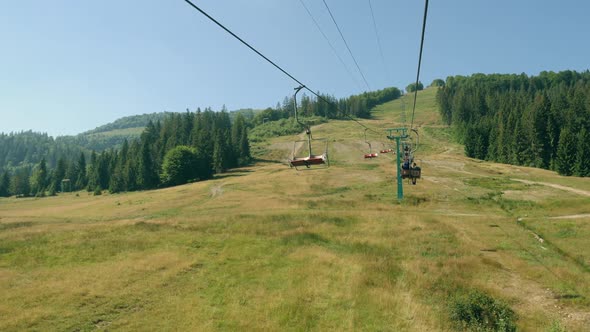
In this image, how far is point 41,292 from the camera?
94.4 ft

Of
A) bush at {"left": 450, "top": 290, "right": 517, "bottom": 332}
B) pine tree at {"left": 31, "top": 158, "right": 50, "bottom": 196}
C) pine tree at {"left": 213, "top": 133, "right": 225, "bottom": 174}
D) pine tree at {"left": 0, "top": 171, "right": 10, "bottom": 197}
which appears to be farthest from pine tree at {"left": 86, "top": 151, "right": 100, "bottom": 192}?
bush at {"left": 450, "top": 290, "right": 517, "bottom": 332}

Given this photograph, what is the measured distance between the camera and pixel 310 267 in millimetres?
35812

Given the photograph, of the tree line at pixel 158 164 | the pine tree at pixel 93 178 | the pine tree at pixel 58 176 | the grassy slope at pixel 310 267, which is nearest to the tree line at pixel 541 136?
the grassy slope at pixel 310 267

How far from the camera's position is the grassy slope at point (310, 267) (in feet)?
84.8

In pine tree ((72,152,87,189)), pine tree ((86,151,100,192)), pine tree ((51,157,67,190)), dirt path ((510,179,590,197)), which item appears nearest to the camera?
dirt path ((510,179,590,197))

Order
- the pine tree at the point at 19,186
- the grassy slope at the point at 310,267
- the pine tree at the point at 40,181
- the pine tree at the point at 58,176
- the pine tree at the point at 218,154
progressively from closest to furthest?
the grassy slope at the point at 310,267, the pine tree at the point at 218,154, the pine tree at the point at 58,176, the pine tree at the point at 40,181, the pine tree at the point at 19,186

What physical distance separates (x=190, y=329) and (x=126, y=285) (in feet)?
34.3

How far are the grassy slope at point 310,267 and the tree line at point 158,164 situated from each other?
73.5 metres

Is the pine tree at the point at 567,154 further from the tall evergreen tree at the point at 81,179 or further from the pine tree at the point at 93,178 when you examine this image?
the tall evergreen tree at the point at 81,179

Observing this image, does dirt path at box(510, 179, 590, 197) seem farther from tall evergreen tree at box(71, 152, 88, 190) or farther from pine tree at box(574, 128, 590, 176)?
tall evergreen tree at box(71, 152, 88, 190)

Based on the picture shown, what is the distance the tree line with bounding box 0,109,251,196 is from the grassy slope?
7347 cm

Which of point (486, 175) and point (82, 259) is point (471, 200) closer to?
point (486, 175)

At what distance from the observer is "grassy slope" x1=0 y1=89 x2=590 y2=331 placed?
84.8 feet

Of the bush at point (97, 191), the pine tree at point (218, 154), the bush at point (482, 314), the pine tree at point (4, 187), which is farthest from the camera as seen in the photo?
the pine tree at point (4, 187)
